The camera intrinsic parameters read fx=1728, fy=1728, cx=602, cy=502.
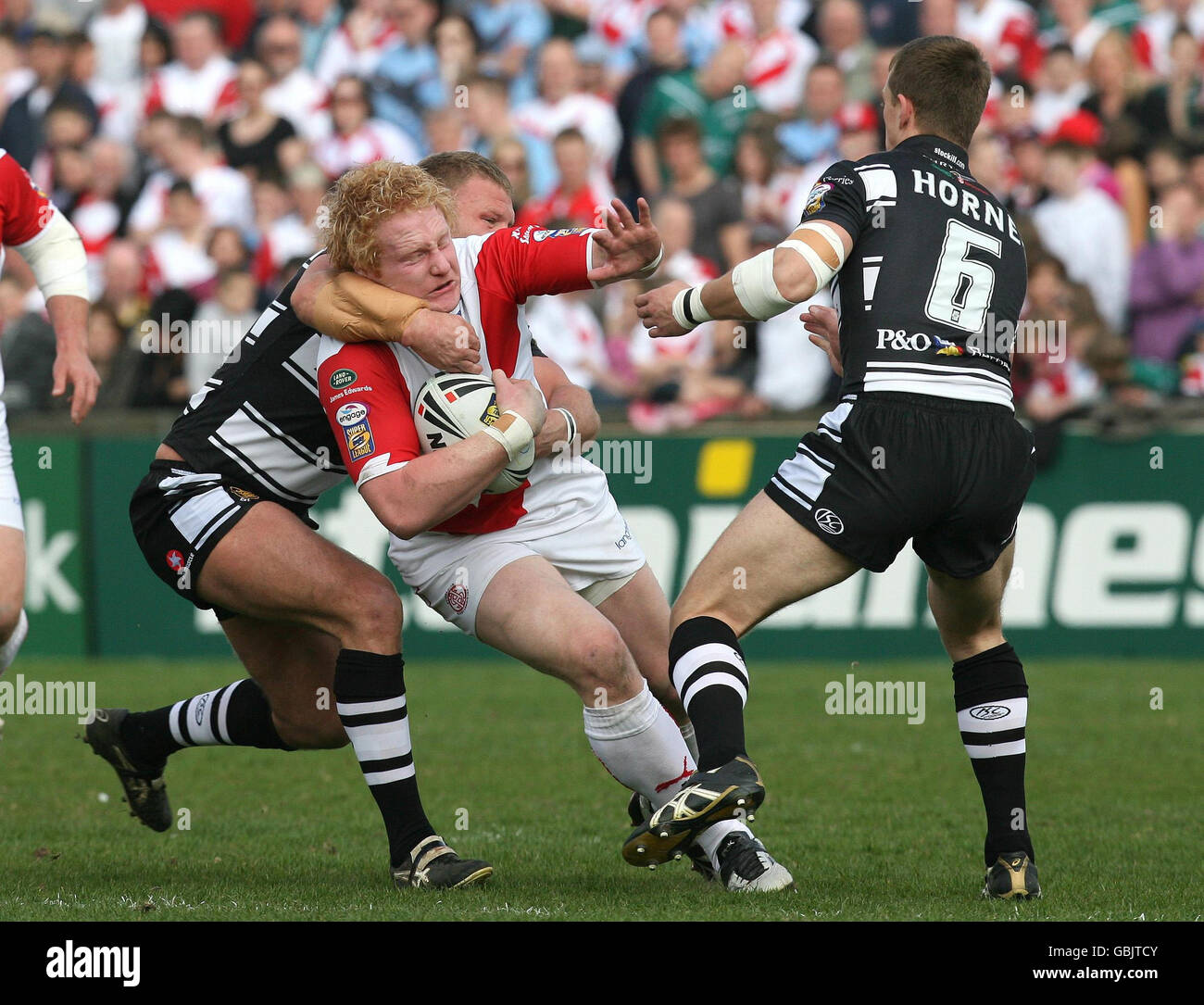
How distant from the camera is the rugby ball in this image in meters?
5.09

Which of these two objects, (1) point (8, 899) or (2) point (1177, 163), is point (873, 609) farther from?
(1) point (8, 899)

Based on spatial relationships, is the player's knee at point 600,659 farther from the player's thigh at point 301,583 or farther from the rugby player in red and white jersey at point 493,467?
the player's thigh at point 301,583

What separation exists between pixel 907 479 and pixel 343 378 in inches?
65.4

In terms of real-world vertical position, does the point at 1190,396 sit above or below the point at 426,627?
above

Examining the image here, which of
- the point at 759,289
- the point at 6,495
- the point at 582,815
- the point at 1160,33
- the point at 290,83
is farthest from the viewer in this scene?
the point at 290,83

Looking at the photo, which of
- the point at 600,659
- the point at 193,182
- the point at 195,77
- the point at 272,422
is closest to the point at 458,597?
the point at 600,659

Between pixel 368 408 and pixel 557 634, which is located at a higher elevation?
pixel 368 408

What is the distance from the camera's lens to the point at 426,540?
5395 millimetres

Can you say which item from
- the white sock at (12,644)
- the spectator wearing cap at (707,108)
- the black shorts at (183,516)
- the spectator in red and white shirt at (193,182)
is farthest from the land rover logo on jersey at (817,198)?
the spectator in red and white shirt at (193,182)

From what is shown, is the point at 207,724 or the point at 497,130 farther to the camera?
the point at 497,130

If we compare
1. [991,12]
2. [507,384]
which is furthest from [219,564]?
[991,12]

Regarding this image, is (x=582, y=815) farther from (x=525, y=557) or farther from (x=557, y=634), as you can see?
(x=557, y=634)

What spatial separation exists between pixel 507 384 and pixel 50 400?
801 cm

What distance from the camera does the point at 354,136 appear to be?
14.0m
